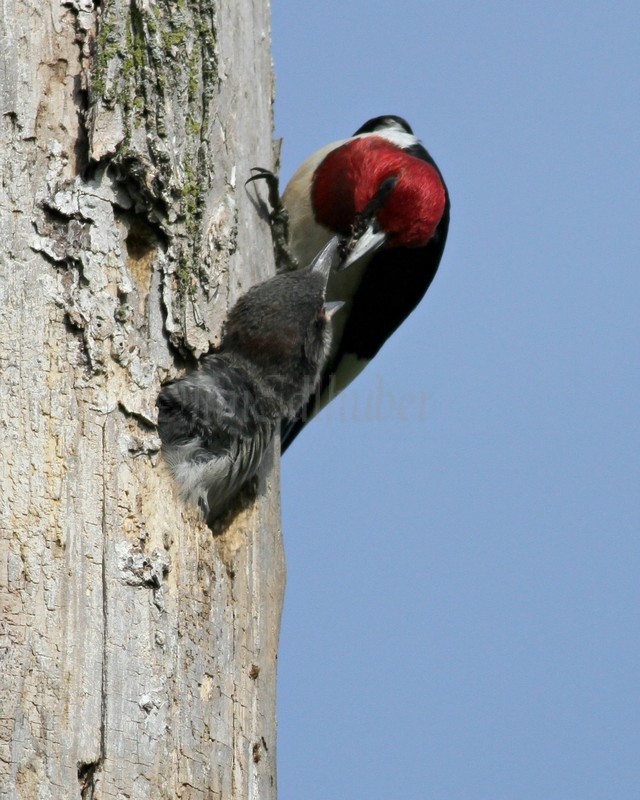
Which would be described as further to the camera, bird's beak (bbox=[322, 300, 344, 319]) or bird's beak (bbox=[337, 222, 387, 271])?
bird's beak (bbox=[337, 222, 387, 271])

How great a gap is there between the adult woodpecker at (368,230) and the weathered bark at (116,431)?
1.44 metres

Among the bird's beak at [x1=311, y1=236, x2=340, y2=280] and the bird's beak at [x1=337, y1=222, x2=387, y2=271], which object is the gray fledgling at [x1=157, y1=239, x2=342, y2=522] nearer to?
the bird's beak at [x1=311, y1=236, x2=340, y2=280]

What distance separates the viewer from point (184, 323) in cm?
247

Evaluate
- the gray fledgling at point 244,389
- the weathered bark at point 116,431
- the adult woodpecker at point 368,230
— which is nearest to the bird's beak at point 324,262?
the gray fledgling at point 244,389

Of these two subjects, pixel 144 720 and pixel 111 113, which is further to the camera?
pixel 111 113

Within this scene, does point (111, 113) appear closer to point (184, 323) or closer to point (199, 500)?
point (184, 323)

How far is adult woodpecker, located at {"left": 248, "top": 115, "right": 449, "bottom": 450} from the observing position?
417 centimetres

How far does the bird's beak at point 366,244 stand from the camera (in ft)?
13.3

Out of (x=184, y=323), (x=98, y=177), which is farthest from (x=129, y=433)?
(x=98, y=177)

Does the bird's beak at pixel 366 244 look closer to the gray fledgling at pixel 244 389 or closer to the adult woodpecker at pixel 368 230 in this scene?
the adult woodpecker at pixel 368 230

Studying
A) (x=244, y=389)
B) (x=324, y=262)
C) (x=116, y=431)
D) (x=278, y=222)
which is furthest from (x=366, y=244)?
(x=116, y=431)

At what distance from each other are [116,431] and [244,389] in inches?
23.8

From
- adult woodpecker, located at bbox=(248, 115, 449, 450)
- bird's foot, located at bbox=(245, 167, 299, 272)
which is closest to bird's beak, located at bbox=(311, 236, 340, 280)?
bird's foot, located at bbox=(245, 167, 299, 272)

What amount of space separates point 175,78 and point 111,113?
0.28 meters
